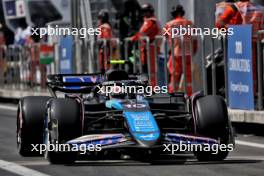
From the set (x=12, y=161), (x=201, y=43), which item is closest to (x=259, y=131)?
(x=201, y=43)

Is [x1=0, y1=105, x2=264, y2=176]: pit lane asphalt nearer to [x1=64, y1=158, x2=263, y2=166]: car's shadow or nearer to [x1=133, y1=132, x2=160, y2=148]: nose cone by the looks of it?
[x1=64, y1=158, x2=263, y2=166]: car's shadow

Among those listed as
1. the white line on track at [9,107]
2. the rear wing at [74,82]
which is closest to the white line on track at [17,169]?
the rear wing at [74,82]

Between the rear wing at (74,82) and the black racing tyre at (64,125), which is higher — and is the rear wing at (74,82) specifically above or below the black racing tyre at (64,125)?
above

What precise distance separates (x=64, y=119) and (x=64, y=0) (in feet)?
64.1

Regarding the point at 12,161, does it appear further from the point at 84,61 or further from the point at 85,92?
the point at 84,61

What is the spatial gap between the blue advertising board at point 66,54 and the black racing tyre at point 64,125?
1117 cm

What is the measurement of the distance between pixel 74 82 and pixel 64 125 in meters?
1.87

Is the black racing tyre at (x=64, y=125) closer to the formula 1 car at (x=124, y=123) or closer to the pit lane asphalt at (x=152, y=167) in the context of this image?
the formula 1 car at (x=124, y=123)

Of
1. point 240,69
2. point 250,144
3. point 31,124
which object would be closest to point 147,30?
Result: point 240,69

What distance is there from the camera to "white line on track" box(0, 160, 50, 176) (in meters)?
9.97

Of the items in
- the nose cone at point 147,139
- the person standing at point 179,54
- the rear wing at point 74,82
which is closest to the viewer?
the nose cone at point 147,139

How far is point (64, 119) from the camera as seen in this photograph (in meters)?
10.7

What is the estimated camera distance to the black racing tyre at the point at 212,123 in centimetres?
1081

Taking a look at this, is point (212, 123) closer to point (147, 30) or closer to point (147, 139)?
point (147, 139)
